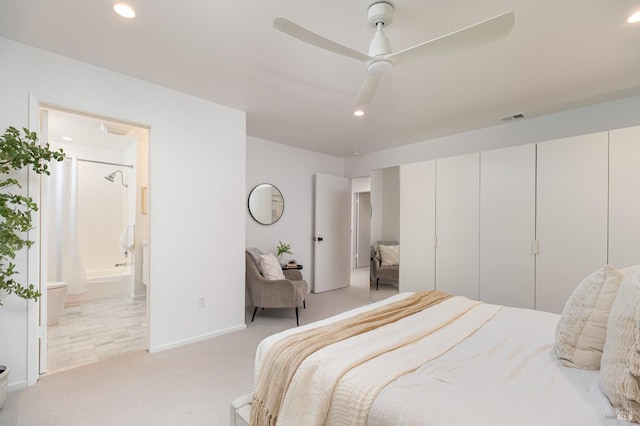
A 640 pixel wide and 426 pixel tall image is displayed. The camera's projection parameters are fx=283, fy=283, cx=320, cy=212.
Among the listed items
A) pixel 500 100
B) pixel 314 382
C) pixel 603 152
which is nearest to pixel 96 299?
pixel 314 382

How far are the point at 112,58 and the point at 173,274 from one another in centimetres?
200

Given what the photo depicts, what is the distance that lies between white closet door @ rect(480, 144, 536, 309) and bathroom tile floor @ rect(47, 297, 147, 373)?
399cm

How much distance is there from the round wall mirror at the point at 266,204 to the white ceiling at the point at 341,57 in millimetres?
1372

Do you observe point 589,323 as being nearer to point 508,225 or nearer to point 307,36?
point 307,36

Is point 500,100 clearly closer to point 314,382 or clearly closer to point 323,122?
point 323,122

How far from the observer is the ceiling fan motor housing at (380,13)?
1672 mm

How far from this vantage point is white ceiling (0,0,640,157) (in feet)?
5.79

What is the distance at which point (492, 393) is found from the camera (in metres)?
1.04

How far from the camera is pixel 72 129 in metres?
4.14

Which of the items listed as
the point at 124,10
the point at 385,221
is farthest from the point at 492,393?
the point at 385,221

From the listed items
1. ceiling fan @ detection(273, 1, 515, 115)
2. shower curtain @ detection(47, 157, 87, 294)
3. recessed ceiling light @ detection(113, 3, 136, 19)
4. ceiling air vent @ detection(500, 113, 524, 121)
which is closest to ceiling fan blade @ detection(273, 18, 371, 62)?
ceiling fan @ detection(273, 1, 515, 115)

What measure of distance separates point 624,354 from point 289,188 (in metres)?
4.41

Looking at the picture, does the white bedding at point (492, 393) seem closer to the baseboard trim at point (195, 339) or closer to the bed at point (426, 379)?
the bed at point (426, 379)

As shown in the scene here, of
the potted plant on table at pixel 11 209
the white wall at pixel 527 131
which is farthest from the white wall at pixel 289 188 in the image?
the potted plant on table at pixel 11 209
